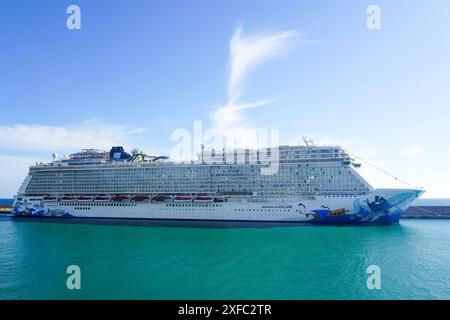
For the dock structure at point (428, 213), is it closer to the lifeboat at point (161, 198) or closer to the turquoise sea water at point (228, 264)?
the turquoise sea water at point (228, 264)

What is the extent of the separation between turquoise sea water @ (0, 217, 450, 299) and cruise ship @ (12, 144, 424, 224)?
18.1 feet

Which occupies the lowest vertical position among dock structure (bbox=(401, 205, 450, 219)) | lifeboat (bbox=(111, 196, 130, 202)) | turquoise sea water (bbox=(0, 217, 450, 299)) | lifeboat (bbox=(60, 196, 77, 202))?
dock structure (bbox=(401, 205, 450, 219))

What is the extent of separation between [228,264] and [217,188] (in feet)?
79.5

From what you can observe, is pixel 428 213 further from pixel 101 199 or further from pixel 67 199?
pixel 67 199

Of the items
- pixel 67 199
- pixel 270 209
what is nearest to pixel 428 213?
pixel 270 209

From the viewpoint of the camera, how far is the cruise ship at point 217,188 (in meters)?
36.0

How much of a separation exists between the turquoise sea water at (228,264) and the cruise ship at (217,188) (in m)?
5.52

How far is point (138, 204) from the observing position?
45594 millimetres

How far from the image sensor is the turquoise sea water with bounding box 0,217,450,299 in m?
14.5

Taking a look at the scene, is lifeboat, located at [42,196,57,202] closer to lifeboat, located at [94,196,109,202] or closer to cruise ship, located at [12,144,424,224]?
cruise ship, located at [12,144,424,224]

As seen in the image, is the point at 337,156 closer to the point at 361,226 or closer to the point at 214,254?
the point at 361,226

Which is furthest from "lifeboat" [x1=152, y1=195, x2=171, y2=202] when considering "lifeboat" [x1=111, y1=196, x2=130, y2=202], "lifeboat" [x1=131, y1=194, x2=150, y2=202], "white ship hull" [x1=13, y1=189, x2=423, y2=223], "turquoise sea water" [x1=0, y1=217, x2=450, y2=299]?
"turquoise sea water" [x1=0, y1=217, x2=450, y2=299]
